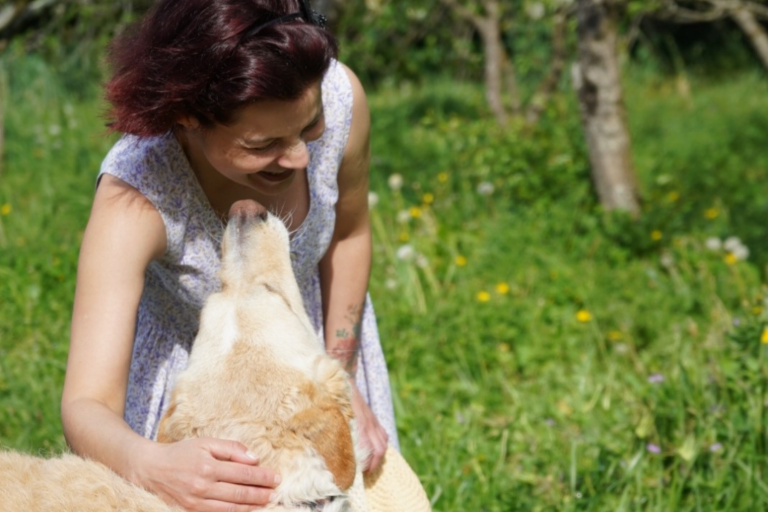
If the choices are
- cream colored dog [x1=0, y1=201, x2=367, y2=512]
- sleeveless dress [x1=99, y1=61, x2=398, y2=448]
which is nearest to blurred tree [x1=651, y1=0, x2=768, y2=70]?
sleeveless dress [x1=99, y1=61, x2=398, y2=448]

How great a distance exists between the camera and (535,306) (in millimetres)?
4195

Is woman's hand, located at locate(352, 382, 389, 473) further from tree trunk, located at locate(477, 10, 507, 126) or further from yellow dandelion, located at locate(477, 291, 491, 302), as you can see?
tree trunk, located at locate(477, 10, 507, 126)

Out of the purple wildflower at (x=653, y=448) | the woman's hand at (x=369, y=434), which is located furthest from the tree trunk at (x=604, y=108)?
the woman's hand at (x=369, y=434)

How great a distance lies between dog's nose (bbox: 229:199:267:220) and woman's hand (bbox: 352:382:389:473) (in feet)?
1.74

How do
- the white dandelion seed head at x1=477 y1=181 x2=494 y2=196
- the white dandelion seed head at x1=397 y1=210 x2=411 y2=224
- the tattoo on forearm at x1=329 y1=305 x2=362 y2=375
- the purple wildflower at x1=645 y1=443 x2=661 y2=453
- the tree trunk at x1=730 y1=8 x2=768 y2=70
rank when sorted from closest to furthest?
the tattoo on forearm at x1=329 y1=305 x2=362 y2=375 < the purple wildflower at x1=645 y1=443 x2=661 y2=453 < the white dandelion seed head at x1=397 y1=210 x2=411 y2=224 < the white dandelion seed head at x1=477 y1=181 x2=494 y2=196 < the tree trunk at x1=730 y1=8 x2=768 y2=70

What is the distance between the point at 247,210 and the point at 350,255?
0.61m

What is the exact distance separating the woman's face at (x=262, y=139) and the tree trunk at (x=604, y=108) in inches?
120

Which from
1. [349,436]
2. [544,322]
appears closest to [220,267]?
[349,436]

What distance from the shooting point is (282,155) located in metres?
2.08

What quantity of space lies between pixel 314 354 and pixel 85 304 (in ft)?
1.82

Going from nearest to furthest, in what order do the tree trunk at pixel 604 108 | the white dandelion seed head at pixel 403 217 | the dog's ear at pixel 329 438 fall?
the dog's ear at pixel 329 438, the white dandelion seed head at pixel 403 217, the tree trunk at pixel 604 108

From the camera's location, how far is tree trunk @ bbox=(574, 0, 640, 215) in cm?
482

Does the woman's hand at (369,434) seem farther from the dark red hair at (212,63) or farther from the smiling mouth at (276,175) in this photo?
the dark red hair at (212,63)

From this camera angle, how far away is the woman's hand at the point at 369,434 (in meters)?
2.26
